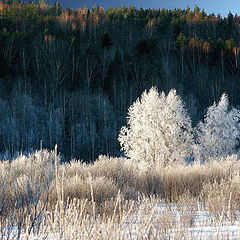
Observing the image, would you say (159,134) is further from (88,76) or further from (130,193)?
(88,76)

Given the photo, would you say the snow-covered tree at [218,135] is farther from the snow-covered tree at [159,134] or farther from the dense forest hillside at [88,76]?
the dense forest hillside at [88,76]

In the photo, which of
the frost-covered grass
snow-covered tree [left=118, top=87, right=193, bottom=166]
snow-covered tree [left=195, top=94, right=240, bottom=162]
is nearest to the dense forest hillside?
snow-covered tree [left=195, top=94, right=240, bottom=162]

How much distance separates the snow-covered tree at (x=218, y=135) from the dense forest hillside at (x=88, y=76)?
38.8 feet

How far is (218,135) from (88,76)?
24455mm

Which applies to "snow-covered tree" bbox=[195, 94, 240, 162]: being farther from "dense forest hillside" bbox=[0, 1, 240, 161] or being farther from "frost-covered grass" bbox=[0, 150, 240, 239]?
"frost-covered grass" bbox=[0, 150, 240, 239]

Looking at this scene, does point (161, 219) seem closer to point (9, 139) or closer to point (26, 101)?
point (9, 139)

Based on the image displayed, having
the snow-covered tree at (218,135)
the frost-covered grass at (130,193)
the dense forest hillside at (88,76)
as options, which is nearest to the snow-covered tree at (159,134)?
the snow-covered tree at (218,135)

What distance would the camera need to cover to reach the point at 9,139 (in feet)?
108

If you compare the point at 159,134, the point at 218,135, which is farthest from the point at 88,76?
the point at 159,134

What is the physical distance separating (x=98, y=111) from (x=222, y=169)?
3093 cm

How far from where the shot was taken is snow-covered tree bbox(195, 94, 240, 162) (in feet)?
93.2

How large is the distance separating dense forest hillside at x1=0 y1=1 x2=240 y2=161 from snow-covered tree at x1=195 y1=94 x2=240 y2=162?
11.8 meters

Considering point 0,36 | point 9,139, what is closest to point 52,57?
point 0,36

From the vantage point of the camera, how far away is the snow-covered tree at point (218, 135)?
28.4 metres
